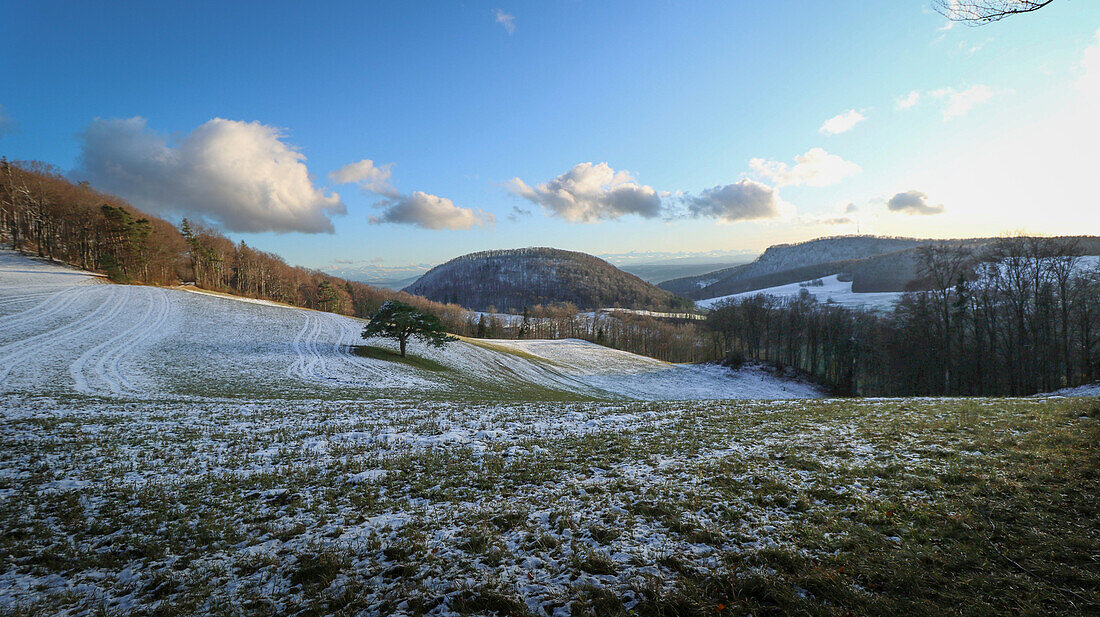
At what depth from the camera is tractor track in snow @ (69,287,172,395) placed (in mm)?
19531

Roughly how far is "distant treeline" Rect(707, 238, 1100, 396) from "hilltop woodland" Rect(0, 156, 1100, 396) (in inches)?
6.0

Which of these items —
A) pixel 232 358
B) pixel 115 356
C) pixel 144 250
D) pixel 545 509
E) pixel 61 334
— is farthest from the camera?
pixel 144 250

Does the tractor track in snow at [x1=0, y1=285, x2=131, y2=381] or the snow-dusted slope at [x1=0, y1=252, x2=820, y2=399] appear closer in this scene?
the snow-dusted slope at [x1=0, y1=252, x2=820, y2=399]

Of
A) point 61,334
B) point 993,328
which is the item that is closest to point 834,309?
point 993,328

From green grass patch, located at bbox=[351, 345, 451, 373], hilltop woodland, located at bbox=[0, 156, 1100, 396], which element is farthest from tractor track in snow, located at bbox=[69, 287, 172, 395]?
hilltop woodland, located at bbox=[0, 156, 1100, 396]

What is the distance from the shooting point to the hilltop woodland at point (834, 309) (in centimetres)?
3528

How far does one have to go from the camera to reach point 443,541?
5.66 m

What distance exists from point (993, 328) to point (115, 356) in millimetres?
76519

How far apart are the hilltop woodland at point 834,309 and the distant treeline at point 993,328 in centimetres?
15

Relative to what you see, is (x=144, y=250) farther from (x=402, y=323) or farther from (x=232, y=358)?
(x=402, y=323)

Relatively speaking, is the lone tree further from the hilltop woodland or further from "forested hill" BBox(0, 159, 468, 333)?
"forested hill" BBox(0, 159, 468, 333)

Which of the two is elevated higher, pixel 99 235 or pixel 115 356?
pixel 99 235

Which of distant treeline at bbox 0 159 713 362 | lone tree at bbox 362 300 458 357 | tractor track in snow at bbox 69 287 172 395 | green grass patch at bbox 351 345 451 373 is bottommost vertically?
green grass patch at bbox 351 345 451 373

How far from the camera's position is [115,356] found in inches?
1065
